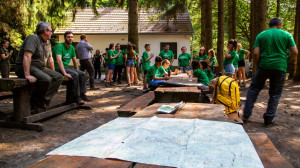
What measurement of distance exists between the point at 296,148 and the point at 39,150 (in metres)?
3.56

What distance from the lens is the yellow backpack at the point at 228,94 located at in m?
5.06

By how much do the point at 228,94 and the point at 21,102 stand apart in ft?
11.9

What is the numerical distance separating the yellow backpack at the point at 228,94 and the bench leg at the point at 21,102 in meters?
3.39

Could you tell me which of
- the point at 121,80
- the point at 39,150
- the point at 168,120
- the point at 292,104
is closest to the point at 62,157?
the point at 168,120

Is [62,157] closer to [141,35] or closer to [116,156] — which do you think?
[116,156]

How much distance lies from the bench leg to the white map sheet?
2819 mm

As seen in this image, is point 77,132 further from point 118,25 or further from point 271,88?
point 118,25

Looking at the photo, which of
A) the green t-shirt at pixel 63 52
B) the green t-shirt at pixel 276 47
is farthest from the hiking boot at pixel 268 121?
the green t-shirt at pixel 63 52

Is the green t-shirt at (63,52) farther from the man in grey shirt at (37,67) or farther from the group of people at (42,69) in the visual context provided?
the man in grey shirt at (37,67)

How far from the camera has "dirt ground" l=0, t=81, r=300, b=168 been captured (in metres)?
3.69

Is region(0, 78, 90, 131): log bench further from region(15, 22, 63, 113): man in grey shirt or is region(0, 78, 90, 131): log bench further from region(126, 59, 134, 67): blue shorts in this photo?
region(126, 59, 134, 67): blue shorts

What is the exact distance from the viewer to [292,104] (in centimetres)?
754

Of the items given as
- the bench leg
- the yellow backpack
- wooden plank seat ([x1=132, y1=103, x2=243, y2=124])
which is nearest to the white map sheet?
wooden plank seat ([x1=132, y1=103, x2=243, y2=124])

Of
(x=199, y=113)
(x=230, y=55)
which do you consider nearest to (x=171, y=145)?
(x=199, y=113)
